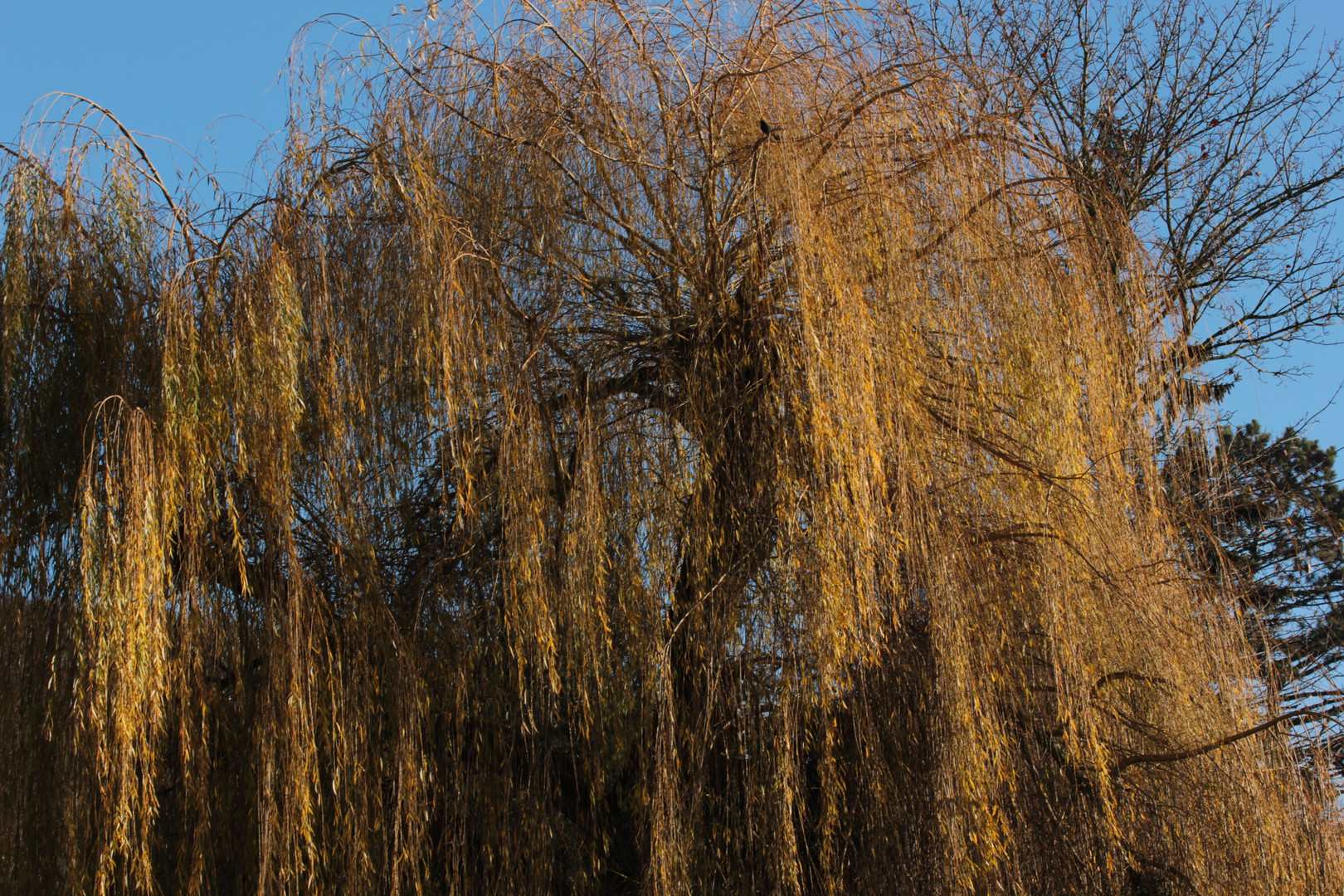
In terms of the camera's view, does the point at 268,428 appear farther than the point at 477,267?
No

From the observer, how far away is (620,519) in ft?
12.2

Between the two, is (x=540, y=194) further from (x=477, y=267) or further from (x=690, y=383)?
(x=690, y=383)

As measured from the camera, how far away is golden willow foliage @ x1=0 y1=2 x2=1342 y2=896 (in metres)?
3.26

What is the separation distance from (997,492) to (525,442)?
5.25 ft

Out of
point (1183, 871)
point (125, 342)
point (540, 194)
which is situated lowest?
point (1183, 871)

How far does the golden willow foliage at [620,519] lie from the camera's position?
3264 millimetres

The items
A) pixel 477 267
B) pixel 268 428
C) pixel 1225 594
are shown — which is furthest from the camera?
pixel 1225 594

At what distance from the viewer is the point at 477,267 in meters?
3.69

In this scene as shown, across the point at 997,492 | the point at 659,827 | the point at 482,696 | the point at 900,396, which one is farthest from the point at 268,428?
the point at 997,492

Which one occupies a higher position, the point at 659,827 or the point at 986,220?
the point at 986,220

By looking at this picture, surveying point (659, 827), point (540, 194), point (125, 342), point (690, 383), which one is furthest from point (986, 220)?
point (125, 342)

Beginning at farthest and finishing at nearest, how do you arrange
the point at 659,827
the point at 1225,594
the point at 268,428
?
the point at 1225,594 → the point at 268,428 → the point at 659,827

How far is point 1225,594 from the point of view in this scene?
13.3ft

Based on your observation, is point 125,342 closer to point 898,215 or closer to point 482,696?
point 482,696
